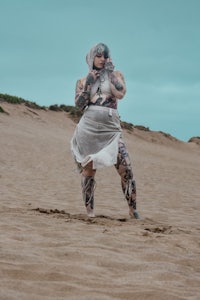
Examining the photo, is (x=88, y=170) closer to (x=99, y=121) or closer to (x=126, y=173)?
(x=126, y=173)

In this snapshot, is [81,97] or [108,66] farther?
[108,66]

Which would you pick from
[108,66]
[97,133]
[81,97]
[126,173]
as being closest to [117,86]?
[108,66]

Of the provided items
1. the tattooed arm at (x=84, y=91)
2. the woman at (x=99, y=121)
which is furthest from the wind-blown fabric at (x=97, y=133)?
the tattooed arm at (x=84, y=91)

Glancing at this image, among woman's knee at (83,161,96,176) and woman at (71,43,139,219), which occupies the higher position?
woman at (71,43,139,219)

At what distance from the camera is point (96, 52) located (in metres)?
5.98

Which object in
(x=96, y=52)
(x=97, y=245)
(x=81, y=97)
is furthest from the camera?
(x=96, y=52)

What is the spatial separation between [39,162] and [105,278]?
12956 mm

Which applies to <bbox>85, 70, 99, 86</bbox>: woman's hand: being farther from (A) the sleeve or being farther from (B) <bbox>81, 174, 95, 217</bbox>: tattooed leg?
(B) <bbox>81, 174, 95, 217</bbox>: tattooed leg

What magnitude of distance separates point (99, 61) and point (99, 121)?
0.67 meters

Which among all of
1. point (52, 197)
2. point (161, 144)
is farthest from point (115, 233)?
point (161, 144)

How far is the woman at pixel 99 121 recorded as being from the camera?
19.3 feet

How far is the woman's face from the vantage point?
598cm

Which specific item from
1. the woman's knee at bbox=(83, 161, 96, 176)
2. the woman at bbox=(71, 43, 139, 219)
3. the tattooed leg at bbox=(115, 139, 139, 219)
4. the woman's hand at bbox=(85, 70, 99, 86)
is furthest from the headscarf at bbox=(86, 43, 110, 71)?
the woman's knee at bbox=(83, 161, 96, 176)

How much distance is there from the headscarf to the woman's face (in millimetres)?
34
